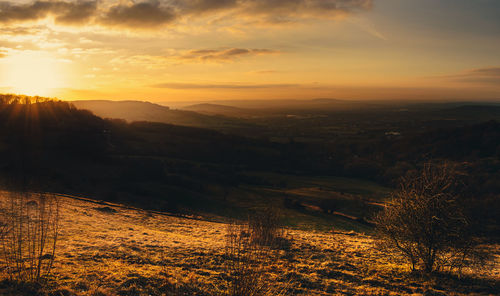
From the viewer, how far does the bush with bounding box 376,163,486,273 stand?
11.4 m

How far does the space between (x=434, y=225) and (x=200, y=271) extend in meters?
9.67

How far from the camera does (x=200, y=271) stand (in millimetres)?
10852

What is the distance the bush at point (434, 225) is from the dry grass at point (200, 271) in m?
0.86

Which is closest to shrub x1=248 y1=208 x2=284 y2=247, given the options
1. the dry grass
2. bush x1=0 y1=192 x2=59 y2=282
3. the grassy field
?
the dry grass

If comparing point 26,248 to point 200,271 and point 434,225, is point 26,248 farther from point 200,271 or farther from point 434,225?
point 434,225

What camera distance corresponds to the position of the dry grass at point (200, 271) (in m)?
8.49

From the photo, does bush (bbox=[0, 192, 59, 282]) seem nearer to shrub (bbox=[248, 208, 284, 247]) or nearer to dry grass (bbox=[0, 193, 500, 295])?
dry grass (bbox=[0, 193, 500, 295])

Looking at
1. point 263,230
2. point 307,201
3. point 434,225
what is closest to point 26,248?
point 263,230

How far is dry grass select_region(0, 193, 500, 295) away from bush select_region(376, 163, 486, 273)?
2.82 ft

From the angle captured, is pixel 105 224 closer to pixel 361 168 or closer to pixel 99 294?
pixel 99 294

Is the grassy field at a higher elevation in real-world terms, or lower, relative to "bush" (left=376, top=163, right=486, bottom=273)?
lower

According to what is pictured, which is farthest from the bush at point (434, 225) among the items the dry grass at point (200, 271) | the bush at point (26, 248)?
the bush at point (26, 248)

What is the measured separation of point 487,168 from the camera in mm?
91938

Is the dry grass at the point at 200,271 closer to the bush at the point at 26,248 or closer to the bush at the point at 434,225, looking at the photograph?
the bush at the point at 26,248
